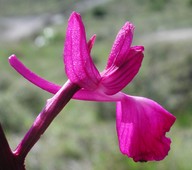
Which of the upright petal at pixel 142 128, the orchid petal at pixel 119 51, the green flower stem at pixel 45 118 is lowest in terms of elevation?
the upright petal at pixel 142 128

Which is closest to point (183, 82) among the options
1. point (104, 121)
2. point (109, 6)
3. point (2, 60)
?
point (104, 121)

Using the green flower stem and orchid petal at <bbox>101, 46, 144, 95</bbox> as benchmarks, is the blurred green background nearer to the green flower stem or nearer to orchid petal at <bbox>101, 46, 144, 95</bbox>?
orchid petal at <bbox>101, 46, 144, 95</bbox>

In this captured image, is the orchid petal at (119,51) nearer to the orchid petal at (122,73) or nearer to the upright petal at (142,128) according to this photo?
the orchid petal at (122,73)

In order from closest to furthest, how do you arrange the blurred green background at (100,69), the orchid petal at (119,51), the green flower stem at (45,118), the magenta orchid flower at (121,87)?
the green flower stem at (45,118), the magenta orchid flower at (121,87), the orchid petal at (119,51), the blurred green background at (100,69)

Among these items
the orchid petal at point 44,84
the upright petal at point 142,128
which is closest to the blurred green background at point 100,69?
the upright petal at point 142,128

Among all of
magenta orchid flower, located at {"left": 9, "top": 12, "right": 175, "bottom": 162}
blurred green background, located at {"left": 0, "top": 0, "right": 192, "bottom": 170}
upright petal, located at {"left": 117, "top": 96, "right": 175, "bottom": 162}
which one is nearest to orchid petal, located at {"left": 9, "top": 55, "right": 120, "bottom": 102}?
magenta orchid flower, located at {"left": 9, "top": 12, "right": 175, "bottom": 162}

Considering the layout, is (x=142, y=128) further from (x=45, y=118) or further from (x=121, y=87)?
(x=45, y=118)
